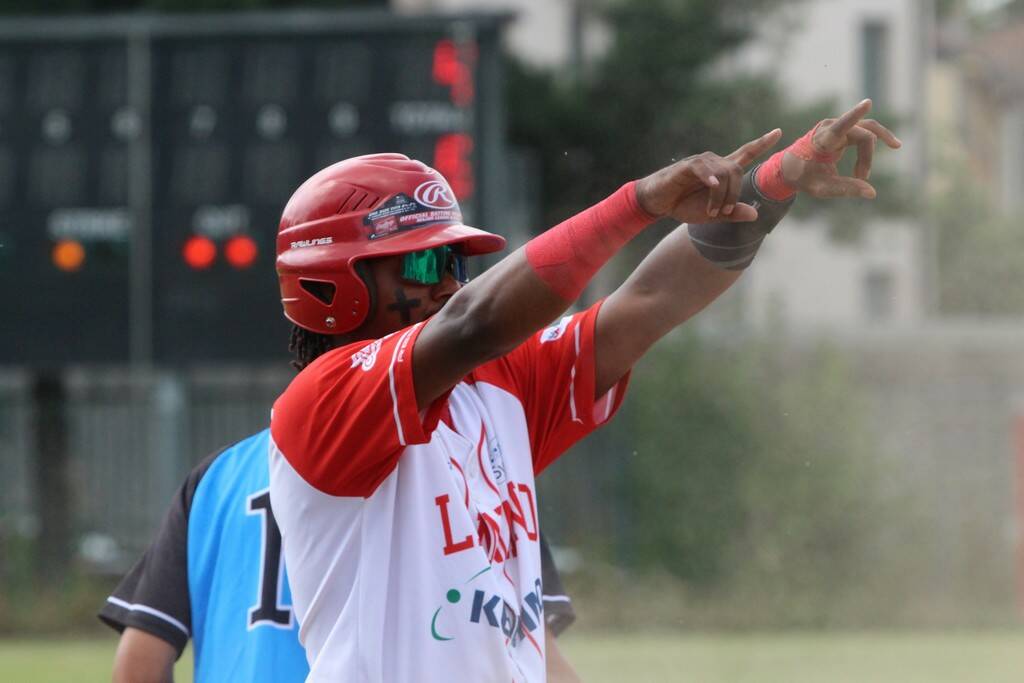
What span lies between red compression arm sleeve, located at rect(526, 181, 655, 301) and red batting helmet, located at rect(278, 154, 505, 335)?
340 millimetres

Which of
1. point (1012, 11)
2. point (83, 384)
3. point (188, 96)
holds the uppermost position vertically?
point (1012, 11)

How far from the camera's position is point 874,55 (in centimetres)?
2594

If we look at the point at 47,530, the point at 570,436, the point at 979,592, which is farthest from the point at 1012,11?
the point at 570,436

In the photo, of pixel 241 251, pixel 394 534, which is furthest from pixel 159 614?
pixel 241 251

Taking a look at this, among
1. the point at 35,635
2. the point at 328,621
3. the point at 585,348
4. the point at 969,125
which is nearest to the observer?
the point at 328,621

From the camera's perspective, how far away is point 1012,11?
44156 millimetres

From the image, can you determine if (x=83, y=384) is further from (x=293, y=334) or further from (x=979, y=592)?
(x=293, y=334)

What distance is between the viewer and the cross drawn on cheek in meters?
2.80

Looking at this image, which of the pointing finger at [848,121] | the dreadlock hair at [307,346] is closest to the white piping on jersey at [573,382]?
the dreadlock hair at [307,346]

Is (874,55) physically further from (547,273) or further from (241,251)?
(547,273)

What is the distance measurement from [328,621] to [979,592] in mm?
12560

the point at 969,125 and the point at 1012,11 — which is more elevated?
the point at 1012,11

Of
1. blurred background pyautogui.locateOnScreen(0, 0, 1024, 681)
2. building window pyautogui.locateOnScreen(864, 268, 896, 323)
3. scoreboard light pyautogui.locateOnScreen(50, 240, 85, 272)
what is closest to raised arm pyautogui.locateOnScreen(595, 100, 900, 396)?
blurred background pyautogui.locateOnScreen(0, 0, 1024, 681)

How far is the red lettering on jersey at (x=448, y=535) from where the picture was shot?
8.51 feet
